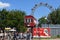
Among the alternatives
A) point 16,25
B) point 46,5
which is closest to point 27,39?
point 46,5

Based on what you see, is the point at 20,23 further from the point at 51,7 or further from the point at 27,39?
the point at 27,39

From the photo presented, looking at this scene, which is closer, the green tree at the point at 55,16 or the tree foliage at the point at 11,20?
the tree foliage at the point at 11,20

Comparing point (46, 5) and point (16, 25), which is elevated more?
point (46, 5)

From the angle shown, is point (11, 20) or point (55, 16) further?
point (55, 16)

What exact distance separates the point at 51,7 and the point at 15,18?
13.0 m

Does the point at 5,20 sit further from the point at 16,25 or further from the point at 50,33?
the point at 50,33

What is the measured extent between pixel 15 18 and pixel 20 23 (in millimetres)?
2420

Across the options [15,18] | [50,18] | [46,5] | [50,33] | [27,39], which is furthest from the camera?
[50,18]

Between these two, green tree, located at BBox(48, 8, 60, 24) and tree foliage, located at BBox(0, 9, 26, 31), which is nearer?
tree foliage, located at BBox(0, 9, 26, 31)

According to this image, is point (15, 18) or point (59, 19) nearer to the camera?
point (15, 18)

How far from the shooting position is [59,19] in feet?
283

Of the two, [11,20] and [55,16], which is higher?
[55,16]

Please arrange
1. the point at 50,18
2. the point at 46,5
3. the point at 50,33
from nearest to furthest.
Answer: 1. the point at 50,33
2. the point at 46,5
3. the point at 50,18

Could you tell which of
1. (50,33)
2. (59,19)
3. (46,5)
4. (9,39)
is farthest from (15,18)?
(9,39)
